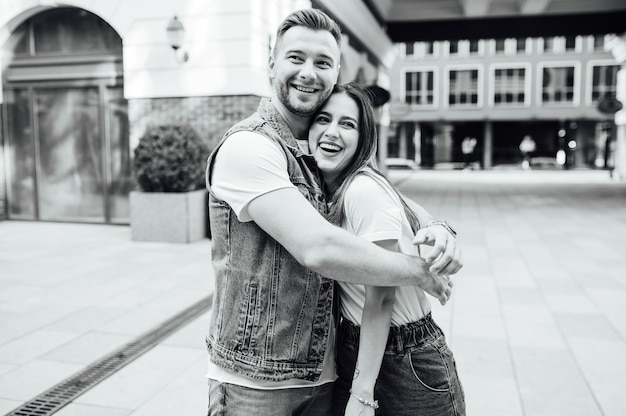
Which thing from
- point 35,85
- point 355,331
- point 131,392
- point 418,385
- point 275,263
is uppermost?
point 35,85

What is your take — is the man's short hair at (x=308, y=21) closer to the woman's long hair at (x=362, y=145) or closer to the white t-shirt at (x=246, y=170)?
the woman's long hair at (x=362, y=145)

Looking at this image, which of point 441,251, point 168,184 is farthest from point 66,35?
point 441,251

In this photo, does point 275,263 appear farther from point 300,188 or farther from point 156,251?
point 156,251

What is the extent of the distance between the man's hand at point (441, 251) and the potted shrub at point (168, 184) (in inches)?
303

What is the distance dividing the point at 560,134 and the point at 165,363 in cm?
4887

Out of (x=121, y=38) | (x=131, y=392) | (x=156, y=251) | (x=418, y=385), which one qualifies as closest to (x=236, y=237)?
(x=418, y=385)

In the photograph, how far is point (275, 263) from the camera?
1.65 metres

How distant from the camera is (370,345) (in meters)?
1.75

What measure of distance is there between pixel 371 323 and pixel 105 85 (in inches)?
418

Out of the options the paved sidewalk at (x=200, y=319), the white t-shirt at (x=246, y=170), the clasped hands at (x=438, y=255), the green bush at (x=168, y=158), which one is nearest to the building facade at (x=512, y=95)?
the green bush at (x=168, y=158)

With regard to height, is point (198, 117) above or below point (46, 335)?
above

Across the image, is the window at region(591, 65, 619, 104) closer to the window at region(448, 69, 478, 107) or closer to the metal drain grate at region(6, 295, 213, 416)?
the window at region(448, 69, 478, 107)

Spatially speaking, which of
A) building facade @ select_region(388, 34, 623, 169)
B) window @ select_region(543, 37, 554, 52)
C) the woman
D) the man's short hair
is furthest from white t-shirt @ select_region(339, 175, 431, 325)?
window @ select_region(543, 37, 554, 52)

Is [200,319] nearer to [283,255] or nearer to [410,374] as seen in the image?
[410,374]
